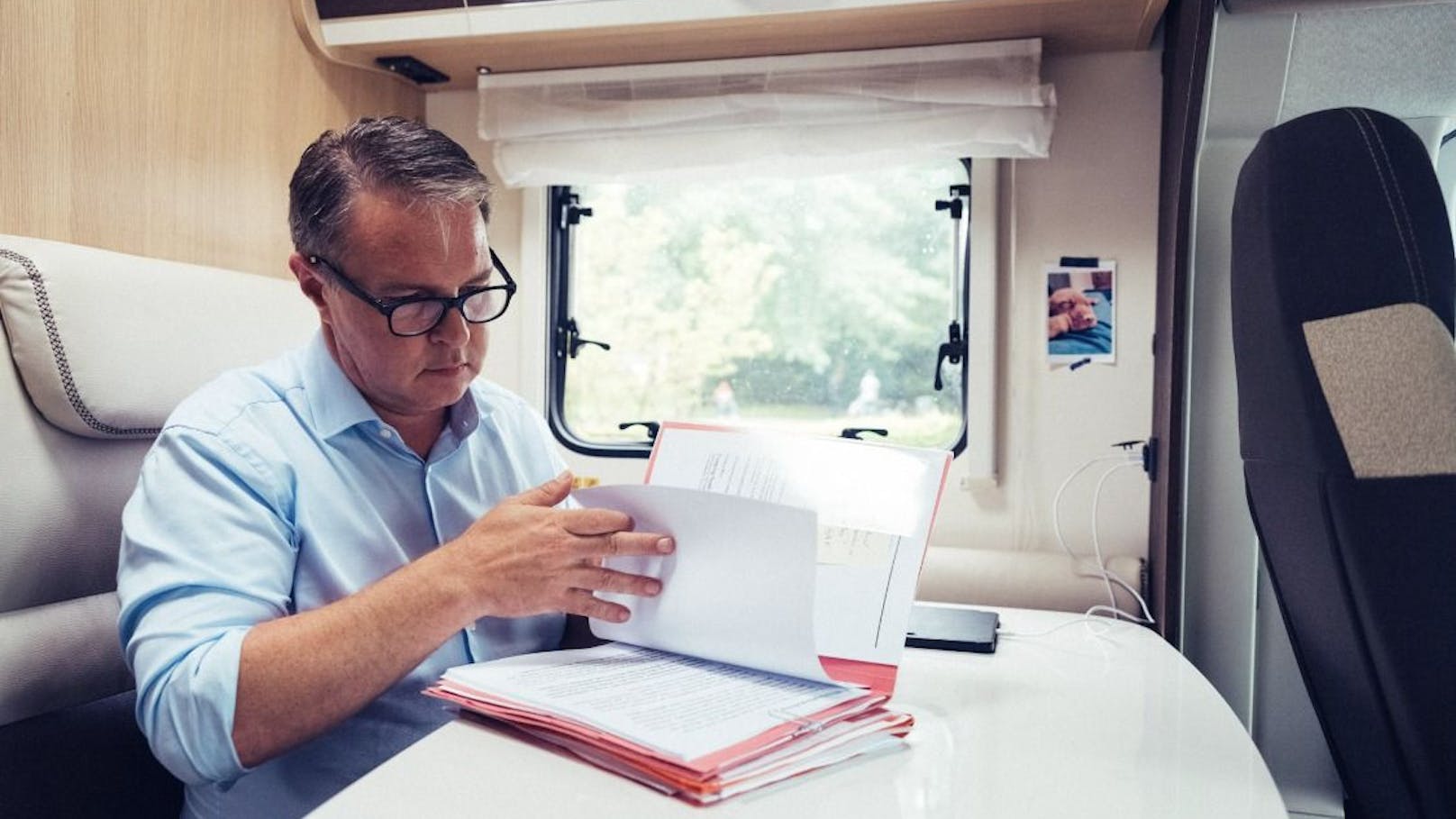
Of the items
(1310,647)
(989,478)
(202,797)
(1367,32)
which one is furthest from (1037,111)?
(202,797)

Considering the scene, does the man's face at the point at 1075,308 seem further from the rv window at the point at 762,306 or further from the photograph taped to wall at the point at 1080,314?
the rv window at the point at 762,306

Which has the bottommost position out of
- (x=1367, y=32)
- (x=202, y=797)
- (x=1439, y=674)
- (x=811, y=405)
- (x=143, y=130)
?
(x=202, y=797)

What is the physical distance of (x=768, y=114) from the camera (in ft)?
6.96

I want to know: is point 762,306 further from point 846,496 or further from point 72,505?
point 72,505

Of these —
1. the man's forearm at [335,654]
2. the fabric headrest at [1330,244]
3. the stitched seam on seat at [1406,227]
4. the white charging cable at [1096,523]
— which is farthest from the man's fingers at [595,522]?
the white charging cable at [1096,523]

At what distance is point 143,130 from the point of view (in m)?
1.65

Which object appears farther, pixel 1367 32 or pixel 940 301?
pixel 940 301

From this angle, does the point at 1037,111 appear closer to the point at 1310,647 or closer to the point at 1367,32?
the point at 1367,32

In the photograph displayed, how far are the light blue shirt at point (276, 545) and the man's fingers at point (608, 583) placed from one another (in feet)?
0.91

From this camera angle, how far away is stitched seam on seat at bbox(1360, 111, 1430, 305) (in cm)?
83

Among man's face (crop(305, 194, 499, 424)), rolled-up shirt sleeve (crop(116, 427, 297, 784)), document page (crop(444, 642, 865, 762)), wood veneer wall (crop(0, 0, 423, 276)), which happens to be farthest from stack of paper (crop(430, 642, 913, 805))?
wood veneer wall (crop(0, 0, 423, 276))

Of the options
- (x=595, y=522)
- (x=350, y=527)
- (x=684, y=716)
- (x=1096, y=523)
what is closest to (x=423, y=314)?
(x=350, y=527)

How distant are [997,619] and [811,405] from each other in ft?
3.28

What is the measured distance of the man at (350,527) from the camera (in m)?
0.95
